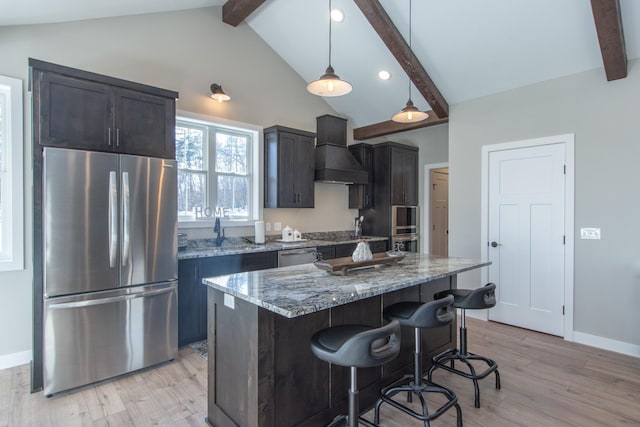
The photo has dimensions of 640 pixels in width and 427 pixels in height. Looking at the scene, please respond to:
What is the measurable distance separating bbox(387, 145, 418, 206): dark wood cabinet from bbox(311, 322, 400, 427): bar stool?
415 cm

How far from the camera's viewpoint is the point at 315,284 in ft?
6.89

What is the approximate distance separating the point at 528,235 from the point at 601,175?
0.94 metres

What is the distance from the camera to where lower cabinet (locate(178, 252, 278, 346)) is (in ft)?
11.3

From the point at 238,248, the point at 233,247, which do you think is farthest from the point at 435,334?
the point at 233,247

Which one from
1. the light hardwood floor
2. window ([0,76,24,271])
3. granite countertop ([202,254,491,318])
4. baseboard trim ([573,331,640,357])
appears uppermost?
window ([0,76,24,271])

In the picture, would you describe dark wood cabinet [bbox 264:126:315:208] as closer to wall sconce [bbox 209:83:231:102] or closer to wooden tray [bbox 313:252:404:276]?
wall sconce [bbox 209:83:231:102]

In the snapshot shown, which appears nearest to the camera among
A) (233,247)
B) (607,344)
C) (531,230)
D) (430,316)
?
(430,316)

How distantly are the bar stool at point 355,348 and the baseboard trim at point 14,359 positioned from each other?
3.01 m

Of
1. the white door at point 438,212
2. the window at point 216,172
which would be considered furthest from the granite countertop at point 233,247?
the white door at point 438,212

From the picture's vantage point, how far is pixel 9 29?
302 cm

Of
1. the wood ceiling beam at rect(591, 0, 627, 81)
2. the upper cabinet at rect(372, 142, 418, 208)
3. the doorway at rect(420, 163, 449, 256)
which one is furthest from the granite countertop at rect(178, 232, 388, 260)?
the wood ceiling beam at rect(591, 0, 627, 81)

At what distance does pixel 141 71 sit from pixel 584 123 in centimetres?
480

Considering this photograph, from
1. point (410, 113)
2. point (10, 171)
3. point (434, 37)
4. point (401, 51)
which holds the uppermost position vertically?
point (434, 37)

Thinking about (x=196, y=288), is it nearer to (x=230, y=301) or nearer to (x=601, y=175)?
(x=230, y=301)
